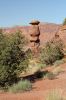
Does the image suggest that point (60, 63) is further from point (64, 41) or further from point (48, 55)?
point (64, 41)

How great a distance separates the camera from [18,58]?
17.8 meters

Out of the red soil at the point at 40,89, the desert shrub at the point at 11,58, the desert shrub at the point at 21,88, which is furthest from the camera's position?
the desert shrub at the point at 11,58

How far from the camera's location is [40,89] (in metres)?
15.1

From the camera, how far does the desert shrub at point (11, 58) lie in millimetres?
16562

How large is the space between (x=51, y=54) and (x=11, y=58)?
39.3 ft

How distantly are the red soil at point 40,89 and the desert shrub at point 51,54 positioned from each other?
4.85 metres

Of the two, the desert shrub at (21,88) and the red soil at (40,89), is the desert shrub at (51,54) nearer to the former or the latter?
the red soil at (40,89)

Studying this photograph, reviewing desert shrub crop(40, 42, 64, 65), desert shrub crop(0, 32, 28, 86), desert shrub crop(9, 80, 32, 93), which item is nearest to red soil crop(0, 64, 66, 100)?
desert shrub crop(9, 80, 32, 93)

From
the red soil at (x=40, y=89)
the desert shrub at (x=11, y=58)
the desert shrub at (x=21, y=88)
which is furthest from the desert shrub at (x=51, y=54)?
the desert shrub at (x=21, y=88)

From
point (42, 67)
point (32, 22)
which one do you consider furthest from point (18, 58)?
point (32, 22)

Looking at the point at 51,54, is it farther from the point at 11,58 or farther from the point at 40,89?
the point at 40,89

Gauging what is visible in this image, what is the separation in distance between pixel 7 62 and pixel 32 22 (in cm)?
2364

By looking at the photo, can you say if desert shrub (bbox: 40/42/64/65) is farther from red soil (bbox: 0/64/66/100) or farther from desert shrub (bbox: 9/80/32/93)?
desert shrub (bbox: 9/80/32/93)

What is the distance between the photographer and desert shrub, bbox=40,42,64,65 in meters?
28.8
